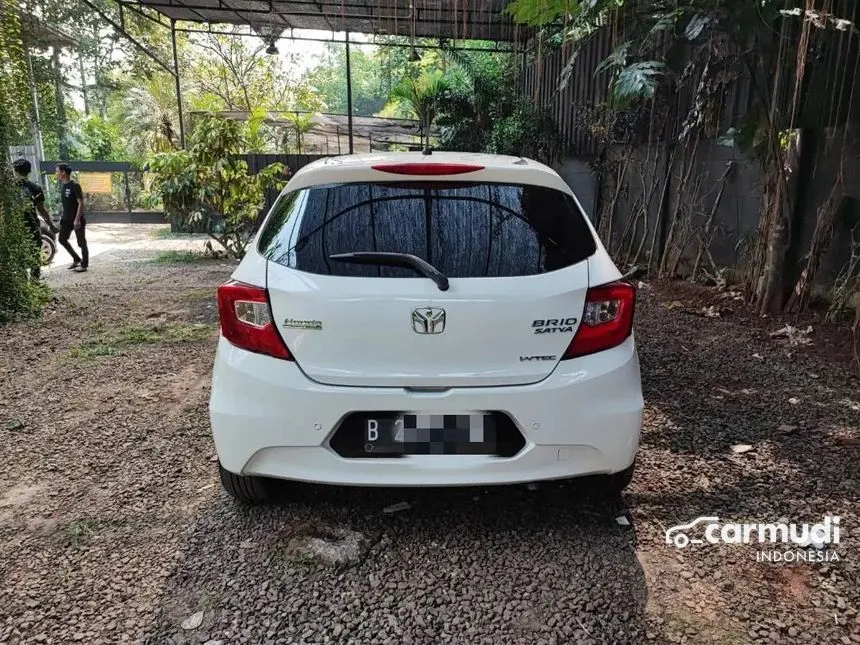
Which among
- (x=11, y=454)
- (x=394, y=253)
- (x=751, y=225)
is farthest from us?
(x=751, y=225)

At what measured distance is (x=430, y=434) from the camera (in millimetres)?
2248

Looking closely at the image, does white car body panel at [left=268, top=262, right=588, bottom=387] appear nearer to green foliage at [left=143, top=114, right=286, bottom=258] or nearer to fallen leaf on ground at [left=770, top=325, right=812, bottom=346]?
fallen leaf on ground at [left=770, top=325, right=812, bottom=346]

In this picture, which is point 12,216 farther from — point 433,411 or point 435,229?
point 433,411

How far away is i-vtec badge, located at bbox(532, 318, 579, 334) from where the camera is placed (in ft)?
7.27

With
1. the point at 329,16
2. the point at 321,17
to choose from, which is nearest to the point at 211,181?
the point at 329,16

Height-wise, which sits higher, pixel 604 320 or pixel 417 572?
pixel 604 320

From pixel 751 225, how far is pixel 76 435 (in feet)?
19.9

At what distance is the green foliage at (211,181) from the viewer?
942 cm

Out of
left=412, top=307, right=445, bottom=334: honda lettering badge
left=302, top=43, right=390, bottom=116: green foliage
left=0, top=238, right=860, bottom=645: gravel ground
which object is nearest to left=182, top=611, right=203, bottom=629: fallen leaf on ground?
left=0, top=238, right=860, bottom=645: gravel ground

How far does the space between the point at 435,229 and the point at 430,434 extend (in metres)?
0.76

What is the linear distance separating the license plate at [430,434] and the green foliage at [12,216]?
17.6ft

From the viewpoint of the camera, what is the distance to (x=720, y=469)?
10.1 feet

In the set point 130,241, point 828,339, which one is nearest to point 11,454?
point 828,339

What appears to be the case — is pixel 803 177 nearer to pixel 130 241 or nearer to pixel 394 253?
pixel 394 253
